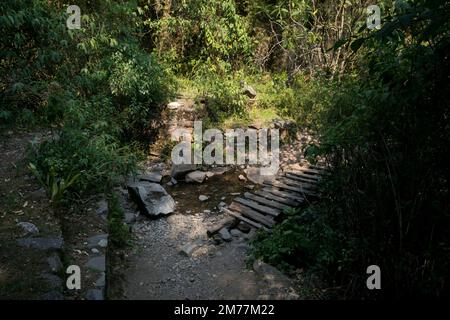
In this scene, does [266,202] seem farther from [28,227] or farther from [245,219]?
[28,227]

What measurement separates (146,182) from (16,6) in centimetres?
339

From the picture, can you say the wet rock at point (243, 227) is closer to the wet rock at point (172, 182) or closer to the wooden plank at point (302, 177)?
the wooden plank at point (302, 177)

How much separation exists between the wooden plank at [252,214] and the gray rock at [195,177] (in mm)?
1272

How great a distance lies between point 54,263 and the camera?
11.1 ft

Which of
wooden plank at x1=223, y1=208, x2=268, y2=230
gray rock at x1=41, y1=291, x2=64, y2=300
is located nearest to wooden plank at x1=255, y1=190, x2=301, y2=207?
wooden plank at x1=223, y1=208, x2=268, y2=230

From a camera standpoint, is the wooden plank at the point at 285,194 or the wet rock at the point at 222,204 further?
the wet rock at the point at 222,204

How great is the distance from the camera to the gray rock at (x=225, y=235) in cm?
531

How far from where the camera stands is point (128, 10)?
791 centimetres

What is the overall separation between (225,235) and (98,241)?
1818 mm

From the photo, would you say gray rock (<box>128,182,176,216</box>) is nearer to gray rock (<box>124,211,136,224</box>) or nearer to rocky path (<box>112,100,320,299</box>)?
rocky path (<box>112,100,320,299</box>)

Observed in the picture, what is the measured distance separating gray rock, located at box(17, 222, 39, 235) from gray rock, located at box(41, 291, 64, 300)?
928 mm

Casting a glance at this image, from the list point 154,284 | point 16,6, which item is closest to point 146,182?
point 154,284

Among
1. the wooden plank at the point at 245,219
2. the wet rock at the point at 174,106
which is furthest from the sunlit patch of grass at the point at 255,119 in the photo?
the wooden plank at the point at 245,219

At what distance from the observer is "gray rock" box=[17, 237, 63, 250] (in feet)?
11.6
